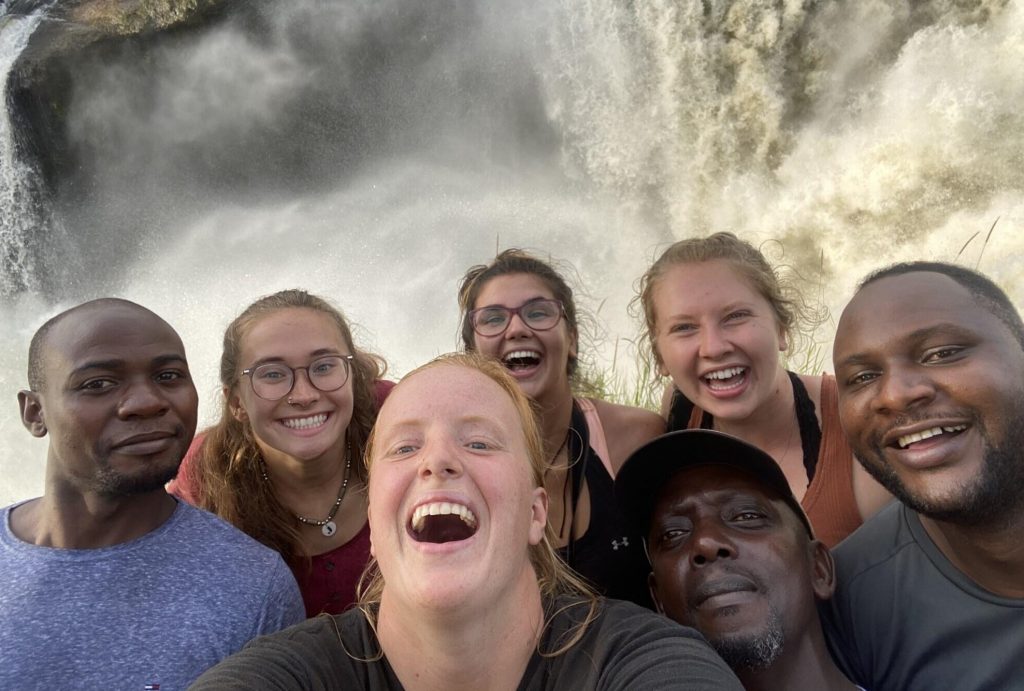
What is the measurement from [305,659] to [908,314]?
170 centimetres

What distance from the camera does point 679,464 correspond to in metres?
2.50

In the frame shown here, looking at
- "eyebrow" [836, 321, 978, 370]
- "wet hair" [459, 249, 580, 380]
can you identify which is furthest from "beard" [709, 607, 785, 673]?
"wet hair" [459, 249, 580, 380]

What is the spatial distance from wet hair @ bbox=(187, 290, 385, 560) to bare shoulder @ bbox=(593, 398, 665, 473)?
95 cm

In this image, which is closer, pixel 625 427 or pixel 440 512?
pixel 440 512

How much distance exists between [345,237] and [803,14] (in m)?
6.20

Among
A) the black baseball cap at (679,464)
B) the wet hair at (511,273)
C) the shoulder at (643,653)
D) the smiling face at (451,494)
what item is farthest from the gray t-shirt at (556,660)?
the wet hair at (511,273)

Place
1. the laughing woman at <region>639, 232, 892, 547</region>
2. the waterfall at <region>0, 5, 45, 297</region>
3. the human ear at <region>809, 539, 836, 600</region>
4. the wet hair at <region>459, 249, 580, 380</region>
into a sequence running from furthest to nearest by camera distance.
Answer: the waterfall at <region>0, 5, 45, 297</region> < the wet hair at <region>459, 249, 580, 380</region> < the laughing woman at <region>639, 232, 892, 547</region> < the human ear at <region>809, 539, 836, 600</region>

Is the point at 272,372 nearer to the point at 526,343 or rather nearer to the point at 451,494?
the point at 526,343

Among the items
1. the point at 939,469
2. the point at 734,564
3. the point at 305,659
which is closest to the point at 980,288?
the point at 939,469

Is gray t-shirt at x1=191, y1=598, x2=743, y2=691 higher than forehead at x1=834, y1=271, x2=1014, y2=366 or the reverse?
the reverse

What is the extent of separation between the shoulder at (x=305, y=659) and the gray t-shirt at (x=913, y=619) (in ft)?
4.48

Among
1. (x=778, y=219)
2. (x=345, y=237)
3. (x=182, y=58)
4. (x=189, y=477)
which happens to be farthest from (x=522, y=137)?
(x=189, y=477)

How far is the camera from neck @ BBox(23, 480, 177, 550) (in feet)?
8.20

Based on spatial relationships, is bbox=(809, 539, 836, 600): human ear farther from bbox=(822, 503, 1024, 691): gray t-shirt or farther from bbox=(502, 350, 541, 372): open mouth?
bbox=(502, 350, 541, 372): open mouth
